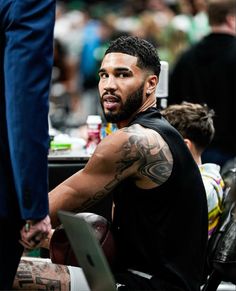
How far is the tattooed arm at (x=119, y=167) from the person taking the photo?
440cm

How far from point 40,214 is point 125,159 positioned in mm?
784

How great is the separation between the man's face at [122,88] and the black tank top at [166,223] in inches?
4.7

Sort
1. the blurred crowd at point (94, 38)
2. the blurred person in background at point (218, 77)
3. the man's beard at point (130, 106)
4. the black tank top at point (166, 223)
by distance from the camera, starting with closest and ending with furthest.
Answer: the black tank top at point (166, 223) → the man's beard at point (130, 106) → the blurred person in background at point (218, 77) → the blurred crowd at point (94, 38)

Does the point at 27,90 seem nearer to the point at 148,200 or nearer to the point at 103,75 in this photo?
the point at 148,200

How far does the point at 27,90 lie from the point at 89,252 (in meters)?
0.67

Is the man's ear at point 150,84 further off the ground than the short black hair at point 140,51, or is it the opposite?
the short black hair at point 140,51

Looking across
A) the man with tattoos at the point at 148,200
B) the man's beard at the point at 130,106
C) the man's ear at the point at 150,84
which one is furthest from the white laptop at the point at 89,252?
the man's ear at the point at 150,84

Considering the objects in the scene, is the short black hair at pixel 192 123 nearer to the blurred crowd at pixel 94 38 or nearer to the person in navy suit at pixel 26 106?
the person in navy suit at pixel 26 106

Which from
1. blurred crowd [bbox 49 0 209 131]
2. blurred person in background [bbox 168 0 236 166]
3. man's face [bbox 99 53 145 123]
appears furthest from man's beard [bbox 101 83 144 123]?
blurred crowd [bbox 49 0 209 131]

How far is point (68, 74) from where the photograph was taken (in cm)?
1442

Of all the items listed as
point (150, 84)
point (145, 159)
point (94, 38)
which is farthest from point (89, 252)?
point (94, 38)

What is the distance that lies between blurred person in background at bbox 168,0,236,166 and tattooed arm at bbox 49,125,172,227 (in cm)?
334

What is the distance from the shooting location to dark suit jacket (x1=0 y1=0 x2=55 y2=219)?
3.63m

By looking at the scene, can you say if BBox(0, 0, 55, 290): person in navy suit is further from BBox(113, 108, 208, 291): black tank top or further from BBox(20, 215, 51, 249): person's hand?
BBox(113, 108, 208, 291): black tank top
